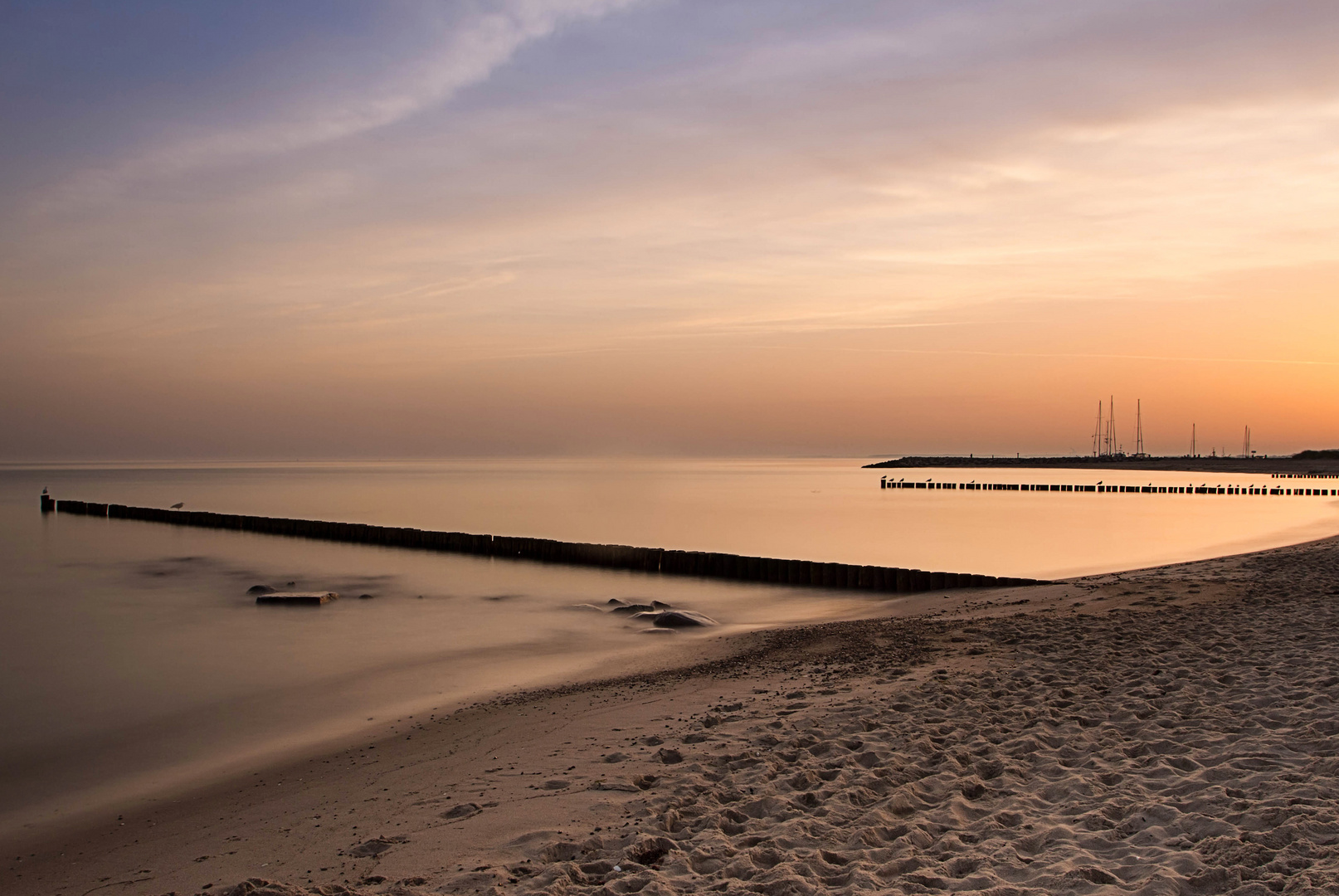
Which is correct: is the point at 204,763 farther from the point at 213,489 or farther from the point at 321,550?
the point at 213,489

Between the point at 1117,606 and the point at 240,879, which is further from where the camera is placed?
the point at 1117,606

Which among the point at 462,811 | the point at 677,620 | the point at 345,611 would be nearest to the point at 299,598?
the point at 345,611

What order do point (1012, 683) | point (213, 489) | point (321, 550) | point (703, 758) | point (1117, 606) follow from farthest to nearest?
point (213, 489) → point (321, 550) → point (1117, 606) → point (1012, 683) → point (703, 758)

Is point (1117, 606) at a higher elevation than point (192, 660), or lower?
higher

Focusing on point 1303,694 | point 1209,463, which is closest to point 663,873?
point 1303,694

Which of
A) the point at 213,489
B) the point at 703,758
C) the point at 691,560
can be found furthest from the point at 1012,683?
the point at 213,489

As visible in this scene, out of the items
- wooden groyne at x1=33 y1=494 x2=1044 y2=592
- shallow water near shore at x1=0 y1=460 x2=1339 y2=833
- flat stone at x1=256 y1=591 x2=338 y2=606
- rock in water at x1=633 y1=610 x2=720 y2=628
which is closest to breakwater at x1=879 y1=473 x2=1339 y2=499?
shallow water near shore at x1=0 y1=460 x2=1339 y2=833

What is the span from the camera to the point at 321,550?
33844mm

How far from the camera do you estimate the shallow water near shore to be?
35.6 feet

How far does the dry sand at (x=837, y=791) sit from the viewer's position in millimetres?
4719

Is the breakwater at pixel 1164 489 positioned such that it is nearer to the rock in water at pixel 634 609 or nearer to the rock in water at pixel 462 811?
the rock in water at pixel 634 609

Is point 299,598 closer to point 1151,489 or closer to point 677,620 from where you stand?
point 677,620

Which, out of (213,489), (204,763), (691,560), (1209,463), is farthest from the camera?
(1209,463)

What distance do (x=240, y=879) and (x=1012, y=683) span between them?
21.5ft
